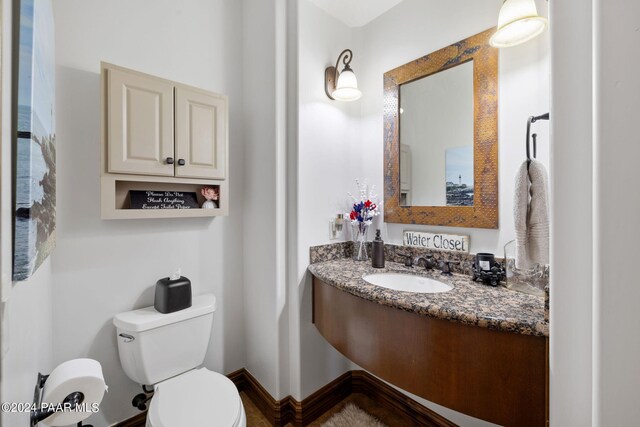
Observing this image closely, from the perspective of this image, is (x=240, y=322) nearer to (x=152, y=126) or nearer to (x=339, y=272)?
(x=339, y=272)

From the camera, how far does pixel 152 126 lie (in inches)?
52.4

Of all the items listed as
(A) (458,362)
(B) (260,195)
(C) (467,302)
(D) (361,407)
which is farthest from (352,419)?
(B) (260,195)

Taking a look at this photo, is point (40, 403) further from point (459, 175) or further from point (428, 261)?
point (459, 175)

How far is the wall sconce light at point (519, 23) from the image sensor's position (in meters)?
1.06

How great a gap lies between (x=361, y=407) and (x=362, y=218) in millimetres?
1163

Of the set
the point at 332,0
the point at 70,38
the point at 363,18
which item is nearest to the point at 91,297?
the point at 70,38

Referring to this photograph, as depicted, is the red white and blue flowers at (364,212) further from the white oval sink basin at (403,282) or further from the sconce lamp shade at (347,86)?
the sconce lamp shade at (347,86)

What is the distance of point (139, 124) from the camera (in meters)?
1.29

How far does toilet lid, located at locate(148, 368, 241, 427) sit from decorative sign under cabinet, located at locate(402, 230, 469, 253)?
1193 millimetres

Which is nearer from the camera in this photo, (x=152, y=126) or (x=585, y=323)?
(x=585, y=323)

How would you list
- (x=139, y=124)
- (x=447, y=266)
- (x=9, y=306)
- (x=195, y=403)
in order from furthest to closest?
1. (x=447, y=266)
2. (x=139, y=124)
3. (x=195, y=403)
4. (x=9, y=306)

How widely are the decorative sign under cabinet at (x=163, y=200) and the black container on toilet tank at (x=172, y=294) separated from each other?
0.38 meters

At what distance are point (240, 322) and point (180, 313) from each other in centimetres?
52

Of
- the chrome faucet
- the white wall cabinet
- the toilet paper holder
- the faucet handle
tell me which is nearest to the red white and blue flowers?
the chrome faucet
